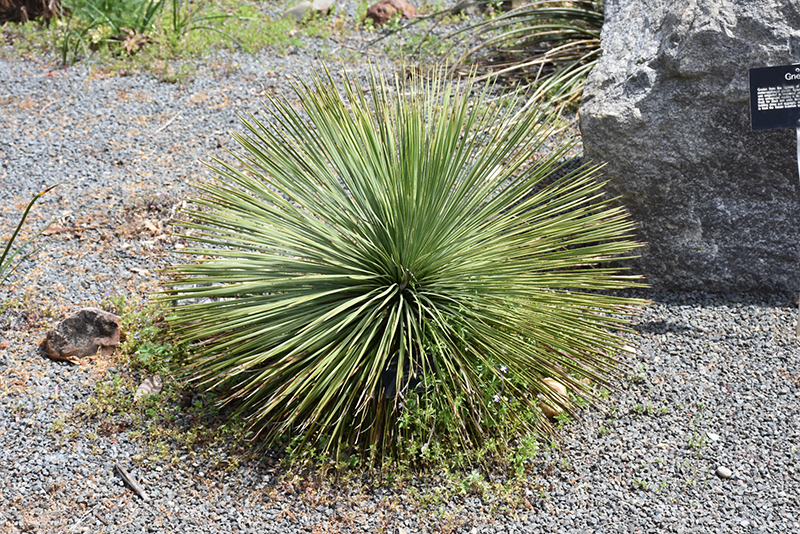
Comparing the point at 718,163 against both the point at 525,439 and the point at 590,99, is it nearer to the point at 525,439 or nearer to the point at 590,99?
the point at 590,99

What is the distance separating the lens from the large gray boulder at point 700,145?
10.9ft

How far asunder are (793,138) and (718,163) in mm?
331

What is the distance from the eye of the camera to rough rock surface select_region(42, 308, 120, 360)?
321cm

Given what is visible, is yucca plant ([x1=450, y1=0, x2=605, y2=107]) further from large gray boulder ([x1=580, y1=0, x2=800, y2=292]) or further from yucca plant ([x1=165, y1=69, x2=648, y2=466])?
yucca plant ([x1=165, y1=69, x2=648, y2=466])

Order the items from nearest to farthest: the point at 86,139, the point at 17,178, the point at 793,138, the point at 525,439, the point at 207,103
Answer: the point at 525,439
the point at 793,138
the point at 17,178
the point at 86,139
the point at 207,103

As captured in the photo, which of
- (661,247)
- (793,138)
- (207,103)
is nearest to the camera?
(793,138)

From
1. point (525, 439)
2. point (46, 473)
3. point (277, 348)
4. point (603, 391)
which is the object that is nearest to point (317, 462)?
point (277, 348)

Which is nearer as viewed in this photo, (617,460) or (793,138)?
(617,460)

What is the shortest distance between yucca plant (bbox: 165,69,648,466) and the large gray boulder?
0.72 meters

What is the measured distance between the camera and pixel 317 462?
112 inches

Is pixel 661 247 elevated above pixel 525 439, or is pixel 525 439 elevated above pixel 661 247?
pixel 661 247

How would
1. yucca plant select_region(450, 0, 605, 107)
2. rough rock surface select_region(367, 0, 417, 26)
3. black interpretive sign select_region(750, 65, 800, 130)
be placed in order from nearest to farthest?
black interpretive sign select_region(750, 65, 800, 130) < yucca plant select_region(450, 0, 605, 107) < rough rock surface select_region(367, 0, 417, 26)

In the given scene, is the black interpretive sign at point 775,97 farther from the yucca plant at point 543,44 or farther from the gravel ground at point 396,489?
the yucca plant at point 543,44

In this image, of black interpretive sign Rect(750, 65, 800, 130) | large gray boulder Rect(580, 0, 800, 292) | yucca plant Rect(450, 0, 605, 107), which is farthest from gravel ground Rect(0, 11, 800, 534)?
yucca plant Rect(450, 0, 605, 107)
